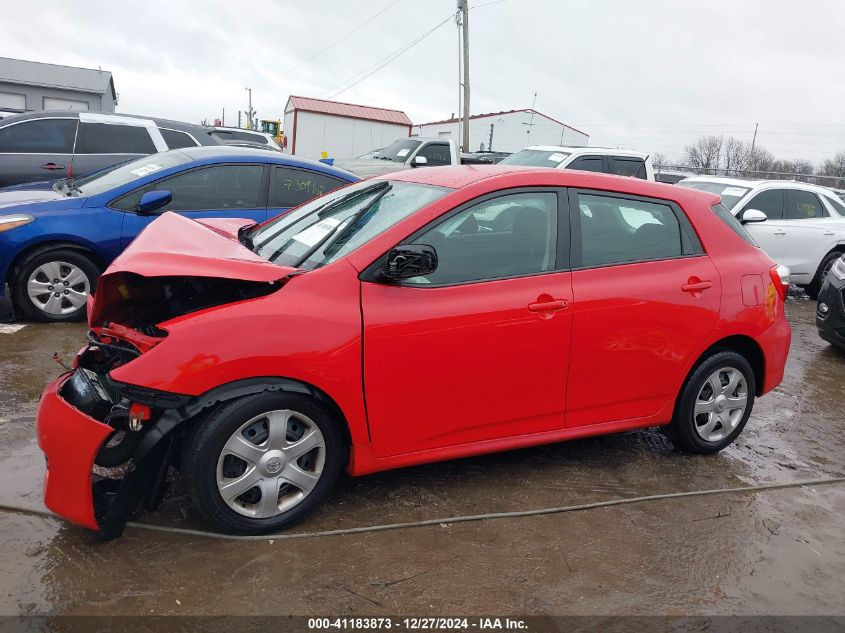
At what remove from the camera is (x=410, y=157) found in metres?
13.7

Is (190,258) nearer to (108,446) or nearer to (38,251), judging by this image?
(108,446)

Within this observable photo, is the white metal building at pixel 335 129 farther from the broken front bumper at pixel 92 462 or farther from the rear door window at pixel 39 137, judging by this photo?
the broken front bumper at pixel 92 462

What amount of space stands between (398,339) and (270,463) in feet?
2.53

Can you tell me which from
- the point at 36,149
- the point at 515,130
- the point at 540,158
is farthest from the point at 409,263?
the point at 515,130

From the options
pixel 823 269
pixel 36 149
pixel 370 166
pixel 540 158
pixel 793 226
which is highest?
pixel 540 158

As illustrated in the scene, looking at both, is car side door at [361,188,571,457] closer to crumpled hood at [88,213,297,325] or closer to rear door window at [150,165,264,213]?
crumpled hood at [88,213,297,325]

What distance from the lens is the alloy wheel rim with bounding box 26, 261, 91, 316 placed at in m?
5.82

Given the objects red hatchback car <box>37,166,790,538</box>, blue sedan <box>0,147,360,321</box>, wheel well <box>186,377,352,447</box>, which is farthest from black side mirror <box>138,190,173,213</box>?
wheel well <box>186,377,352,447</box>

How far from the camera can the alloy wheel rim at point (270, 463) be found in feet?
9.80

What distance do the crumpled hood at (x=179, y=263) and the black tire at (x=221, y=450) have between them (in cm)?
55

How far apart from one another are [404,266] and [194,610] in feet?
5.28

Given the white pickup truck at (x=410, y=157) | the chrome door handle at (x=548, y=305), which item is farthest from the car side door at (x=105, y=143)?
the chrome door handle at (x=548, y=305)

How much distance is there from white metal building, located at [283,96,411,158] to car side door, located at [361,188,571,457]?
24362 millimetres

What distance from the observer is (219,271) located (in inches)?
120
